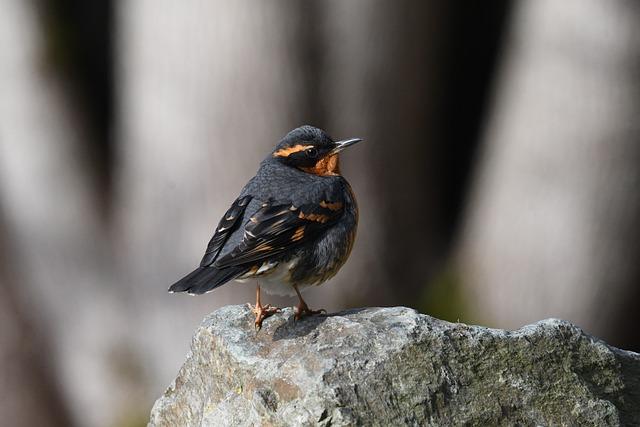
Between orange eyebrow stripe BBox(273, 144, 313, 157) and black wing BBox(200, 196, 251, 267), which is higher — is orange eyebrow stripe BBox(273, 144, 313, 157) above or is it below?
above

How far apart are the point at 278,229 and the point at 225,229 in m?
0.30

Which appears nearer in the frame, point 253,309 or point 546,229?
point 253,309

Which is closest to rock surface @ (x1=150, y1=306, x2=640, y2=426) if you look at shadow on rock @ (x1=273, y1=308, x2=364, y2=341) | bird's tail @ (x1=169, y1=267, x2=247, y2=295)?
shadow on rock @ (x1=273, y1=308, x2=364, y2=341)

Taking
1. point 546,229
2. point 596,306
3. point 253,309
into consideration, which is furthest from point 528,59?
point 253,309

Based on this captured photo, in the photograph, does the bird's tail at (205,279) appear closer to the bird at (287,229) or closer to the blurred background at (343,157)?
the bird at (287,229)

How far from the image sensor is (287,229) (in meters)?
4.89

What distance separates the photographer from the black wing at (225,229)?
486 centimetres

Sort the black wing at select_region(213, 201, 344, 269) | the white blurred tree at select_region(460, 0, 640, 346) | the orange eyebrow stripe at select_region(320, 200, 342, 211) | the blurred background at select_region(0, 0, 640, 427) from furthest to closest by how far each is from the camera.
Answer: the blurred background at select_region(0, 0, 640, 427) < the white blurred tree at select_region(460, 0, 640, 346) < the orange eyebrow stripe at select_region(320, 200, 342, 211) < the black wing at select_region(213, 201, 344, 269)

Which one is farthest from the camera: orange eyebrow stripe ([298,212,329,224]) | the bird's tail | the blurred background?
the blurred background

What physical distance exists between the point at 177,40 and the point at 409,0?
220 cm

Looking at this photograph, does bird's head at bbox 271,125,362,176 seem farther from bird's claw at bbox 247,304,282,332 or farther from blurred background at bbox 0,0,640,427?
blurred background at bbox 0,0,640,427

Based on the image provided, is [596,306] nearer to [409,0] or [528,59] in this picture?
[528,59]

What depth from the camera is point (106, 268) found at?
34.2 feet

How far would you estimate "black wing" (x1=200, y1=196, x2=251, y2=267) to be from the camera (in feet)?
15.9
